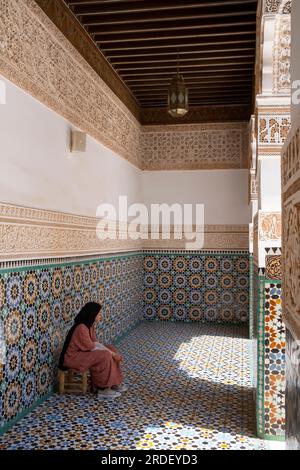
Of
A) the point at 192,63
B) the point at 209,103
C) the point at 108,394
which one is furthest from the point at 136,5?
the point at 108,394

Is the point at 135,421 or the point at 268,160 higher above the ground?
the point at 268,160

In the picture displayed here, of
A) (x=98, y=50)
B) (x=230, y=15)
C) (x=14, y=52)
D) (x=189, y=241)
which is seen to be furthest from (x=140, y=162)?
(x=14, y=52)

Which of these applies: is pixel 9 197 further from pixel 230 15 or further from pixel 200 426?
pixel 230 15

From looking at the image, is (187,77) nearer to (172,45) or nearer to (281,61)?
(172,45)

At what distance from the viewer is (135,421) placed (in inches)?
101

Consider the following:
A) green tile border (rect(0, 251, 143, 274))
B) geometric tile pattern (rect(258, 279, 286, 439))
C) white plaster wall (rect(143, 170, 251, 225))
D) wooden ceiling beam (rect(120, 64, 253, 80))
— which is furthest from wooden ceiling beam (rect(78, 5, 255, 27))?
white plaster wall (rect(143, 170, 251, 225))

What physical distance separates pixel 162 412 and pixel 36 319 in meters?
0.92

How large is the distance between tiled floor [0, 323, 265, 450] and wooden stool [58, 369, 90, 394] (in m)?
0.08

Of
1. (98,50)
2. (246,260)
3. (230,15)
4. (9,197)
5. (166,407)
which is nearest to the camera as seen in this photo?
(9,197)

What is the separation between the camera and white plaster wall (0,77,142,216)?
8.18 feet

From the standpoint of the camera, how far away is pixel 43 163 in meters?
2.93

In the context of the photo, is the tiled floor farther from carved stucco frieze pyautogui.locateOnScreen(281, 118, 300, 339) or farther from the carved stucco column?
carved stucco frieze pyautogui.locateOnScreen(281, 118, 300, 339)

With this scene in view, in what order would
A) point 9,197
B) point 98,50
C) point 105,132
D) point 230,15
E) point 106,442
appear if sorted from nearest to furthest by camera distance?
point 106,442, point 9,197, point 230,15, point 98,50, point 105,132

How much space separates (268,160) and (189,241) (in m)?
3.35
